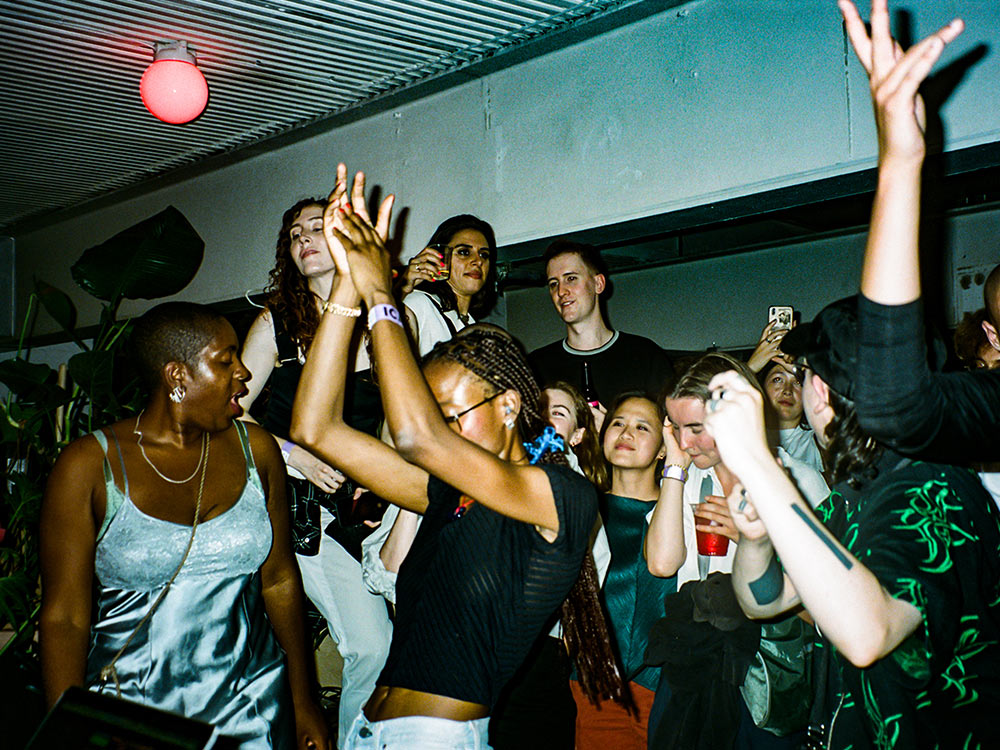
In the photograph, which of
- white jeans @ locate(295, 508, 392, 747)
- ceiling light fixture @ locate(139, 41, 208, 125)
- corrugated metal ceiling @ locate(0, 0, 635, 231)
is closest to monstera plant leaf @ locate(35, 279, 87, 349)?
corrugated metal ceiling @ locate(0, 0, 635, 231)

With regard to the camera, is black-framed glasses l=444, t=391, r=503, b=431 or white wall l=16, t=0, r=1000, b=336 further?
white wall l=16, t=0, r=1000, b=336

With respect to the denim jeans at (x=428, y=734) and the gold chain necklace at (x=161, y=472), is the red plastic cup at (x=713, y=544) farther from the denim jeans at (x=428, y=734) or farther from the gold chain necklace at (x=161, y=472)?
the gold chain necklace at (x=161, y=472)

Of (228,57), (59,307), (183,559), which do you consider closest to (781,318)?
(183,559)

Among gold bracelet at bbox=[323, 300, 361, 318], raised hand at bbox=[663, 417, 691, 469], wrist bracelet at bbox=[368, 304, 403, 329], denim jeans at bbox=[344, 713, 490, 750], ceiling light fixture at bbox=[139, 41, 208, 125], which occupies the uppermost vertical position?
ceiling light fixture at bbox=[139, 41, 208, 125]

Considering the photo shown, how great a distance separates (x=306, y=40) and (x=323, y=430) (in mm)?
2529

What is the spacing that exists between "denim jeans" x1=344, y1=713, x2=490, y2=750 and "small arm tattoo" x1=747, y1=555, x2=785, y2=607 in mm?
667

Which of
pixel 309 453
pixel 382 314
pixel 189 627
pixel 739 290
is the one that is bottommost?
pixel 189 627

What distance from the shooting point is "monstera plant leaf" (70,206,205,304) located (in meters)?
4.57

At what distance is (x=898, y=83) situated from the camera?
143cm

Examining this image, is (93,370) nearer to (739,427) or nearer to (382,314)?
(382,314)

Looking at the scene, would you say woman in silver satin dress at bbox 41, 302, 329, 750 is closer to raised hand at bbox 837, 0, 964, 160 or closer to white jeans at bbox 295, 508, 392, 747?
white jeans at bbox 295, 508, 392, 747

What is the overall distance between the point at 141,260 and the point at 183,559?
256cm

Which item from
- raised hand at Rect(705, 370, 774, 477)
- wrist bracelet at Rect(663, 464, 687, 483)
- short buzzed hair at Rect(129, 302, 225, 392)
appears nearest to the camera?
raised hand at Rect(705, 370, 774, 477)

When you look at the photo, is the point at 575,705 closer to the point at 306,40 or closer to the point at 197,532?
the point at 197,532
